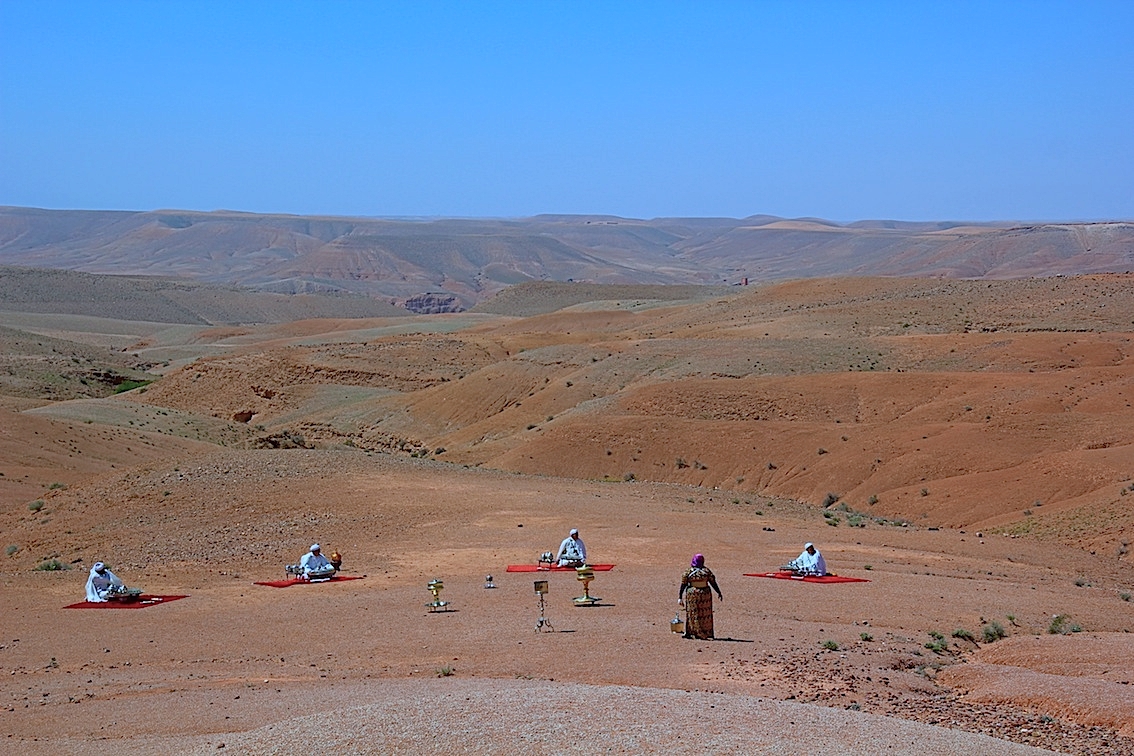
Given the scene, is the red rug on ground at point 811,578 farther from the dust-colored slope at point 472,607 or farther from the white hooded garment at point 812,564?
the dust-colored slope at point 472,607

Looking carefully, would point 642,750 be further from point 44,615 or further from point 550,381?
point 550,381

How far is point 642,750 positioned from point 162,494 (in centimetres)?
2090

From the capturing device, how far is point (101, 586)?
18562 mm

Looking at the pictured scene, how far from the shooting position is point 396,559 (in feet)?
74.2

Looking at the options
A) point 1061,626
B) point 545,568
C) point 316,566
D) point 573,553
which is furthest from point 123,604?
point 1061,626

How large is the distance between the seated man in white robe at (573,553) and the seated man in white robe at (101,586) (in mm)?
6905

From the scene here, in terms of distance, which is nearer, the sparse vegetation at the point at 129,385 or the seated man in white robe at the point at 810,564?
the seated man in white robe at the point at 810,564

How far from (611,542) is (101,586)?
30.8 feet

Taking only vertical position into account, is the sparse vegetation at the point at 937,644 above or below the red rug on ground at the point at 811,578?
above

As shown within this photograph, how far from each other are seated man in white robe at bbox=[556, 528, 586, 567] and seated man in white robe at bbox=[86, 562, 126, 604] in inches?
272

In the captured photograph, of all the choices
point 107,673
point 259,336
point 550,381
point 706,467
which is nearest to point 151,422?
point 550,381

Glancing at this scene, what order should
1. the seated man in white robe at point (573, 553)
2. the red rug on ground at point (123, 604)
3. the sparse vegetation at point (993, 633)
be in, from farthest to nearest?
1. the seated man in white robe at point (573, 553)
2. the red rug on ground at point (123, 604)
3. the sparse vegetation at point (993, 633)

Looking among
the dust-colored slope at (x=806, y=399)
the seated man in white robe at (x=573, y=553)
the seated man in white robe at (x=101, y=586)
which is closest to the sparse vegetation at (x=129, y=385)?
the dust-colored slope at (x=806, y=399)

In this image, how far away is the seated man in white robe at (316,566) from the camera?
67.0ft
